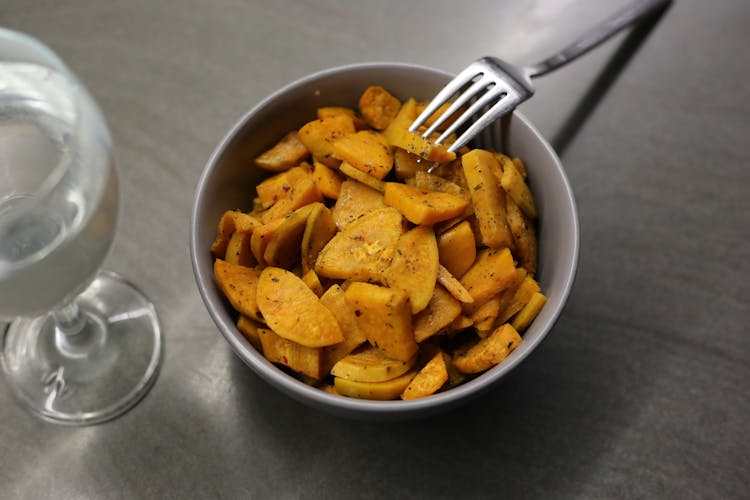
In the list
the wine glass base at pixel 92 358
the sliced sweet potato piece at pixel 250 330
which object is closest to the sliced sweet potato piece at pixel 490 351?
the sliced sweet potato piece at pixel 250 330

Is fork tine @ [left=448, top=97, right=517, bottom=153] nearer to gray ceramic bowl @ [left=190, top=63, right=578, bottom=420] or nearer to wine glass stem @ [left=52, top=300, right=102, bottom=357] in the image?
gray ceramic bowl @ [left=190, top=63, right=578, bottom=420]

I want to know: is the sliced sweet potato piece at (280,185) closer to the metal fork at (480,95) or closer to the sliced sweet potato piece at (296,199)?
the sliced sweet potato piece at (296,199)

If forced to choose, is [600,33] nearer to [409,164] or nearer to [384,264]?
[409,164]

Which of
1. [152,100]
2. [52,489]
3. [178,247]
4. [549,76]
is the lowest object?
[52,489]

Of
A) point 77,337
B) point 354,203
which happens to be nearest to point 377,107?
point 354,203

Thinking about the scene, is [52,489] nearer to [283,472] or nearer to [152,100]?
[283,472]

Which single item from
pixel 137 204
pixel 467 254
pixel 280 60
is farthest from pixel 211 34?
pixel 467 254

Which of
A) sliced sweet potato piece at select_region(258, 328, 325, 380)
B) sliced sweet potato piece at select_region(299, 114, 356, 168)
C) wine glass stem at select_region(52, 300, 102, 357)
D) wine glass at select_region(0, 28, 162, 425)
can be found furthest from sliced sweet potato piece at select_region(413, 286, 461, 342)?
wine glass stem at select_region(52, 300, 102, 357)
